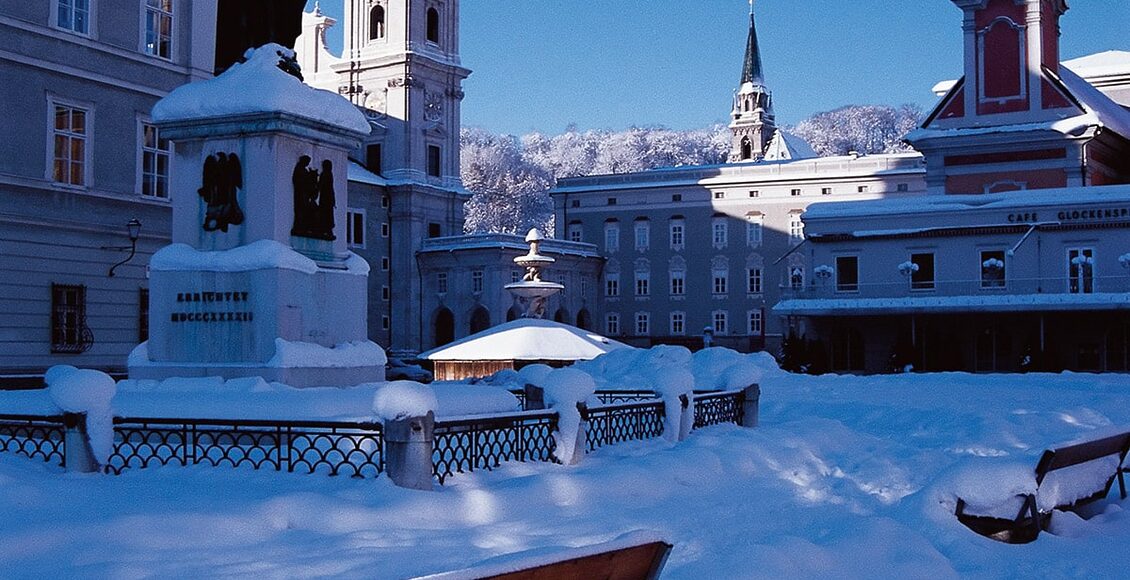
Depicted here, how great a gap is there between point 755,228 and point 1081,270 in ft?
118

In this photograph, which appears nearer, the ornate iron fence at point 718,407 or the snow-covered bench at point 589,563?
the snow-covered bench at point 589,563

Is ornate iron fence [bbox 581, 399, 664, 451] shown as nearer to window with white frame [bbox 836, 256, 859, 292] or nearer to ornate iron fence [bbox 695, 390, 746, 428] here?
ornate iron fence [bbox 695, 390, 746, 428]

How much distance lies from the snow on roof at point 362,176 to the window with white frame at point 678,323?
19788 mm

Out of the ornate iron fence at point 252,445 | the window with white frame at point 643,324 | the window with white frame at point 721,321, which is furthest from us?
the window with white frame at point 643,324

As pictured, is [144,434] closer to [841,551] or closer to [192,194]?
[192,194]

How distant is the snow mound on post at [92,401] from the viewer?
11023 millimetres

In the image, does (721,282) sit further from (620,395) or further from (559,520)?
(559,520)

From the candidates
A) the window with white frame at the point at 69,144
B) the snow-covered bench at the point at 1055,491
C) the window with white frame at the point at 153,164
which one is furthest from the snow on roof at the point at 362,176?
the snow-covered bench at the point at 1055,491

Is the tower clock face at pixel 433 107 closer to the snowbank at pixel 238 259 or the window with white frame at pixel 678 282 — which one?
the window with white frame at pixel 678 282

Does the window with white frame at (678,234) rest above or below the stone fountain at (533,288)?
above

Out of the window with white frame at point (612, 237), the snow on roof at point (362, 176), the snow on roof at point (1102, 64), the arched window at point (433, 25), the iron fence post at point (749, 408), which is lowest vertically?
the iron fence post at point (749, 408)

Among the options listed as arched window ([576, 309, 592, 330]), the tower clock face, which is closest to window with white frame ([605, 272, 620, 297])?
arched window ([576, 309, 592, 330])

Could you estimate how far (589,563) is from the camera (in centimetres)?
578

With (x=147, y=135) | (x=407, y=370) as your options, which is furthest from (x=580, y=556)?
(x=407, y=370)
